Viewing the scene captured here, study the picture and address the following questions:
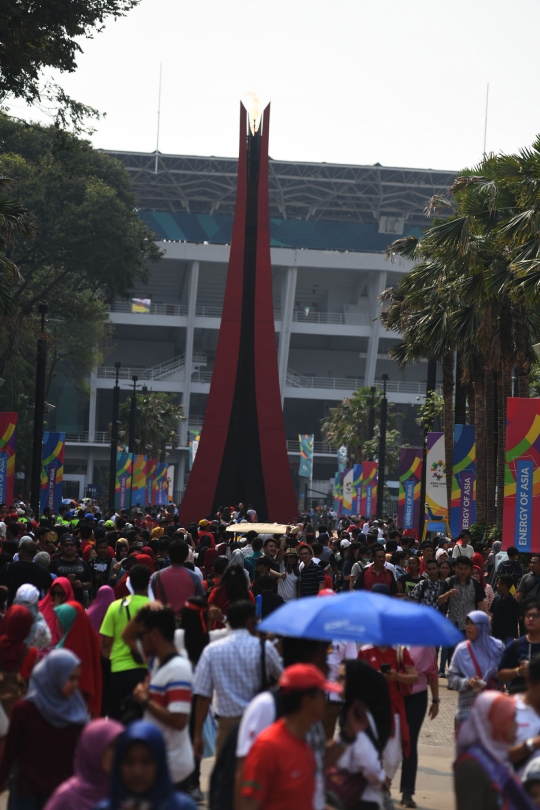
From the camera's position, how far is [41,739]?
4746 mm

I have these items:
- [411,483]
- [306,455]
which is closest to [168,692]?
[411,483]

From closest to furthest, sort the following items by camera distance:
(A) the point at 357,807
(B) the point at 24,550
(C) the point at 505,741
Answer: (C) the point at 505,741 → (A) the point at 357,807 → (B) the point at 24,550

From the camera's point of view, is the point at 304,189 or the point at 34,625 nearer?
the point at 34,625

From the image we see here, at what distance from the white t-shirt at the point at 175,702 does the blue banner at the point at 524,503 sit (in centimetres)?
1072

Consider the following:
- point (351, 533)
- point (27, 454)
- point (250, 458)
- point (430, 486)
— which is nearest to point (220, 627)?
point (351, 533)

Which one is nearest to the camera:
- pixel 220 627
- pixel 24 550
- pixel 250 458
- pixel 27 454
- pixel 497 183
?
pixel 220 627

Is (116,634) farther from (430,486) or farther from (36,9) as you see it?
(430,486)

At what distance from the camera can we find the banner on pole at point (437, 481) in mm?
25156

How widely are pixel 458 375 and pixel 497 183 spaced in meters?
7.09

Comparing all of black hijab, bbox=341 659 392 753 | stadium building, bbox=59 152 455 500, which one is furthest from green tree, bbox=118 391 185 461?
black hijab, bbox=341 659 392 753

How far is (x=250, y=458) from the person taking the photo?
36719mm

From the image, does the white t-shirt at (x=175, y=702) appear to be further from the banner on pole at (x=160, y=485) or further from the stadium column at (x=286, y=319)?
the stadium column at (x=286, y=319)

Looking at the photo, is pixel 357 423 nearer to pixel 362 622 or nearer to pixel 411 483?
pixel 411 483

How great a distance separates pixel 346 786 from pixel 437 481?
68.1 feet
